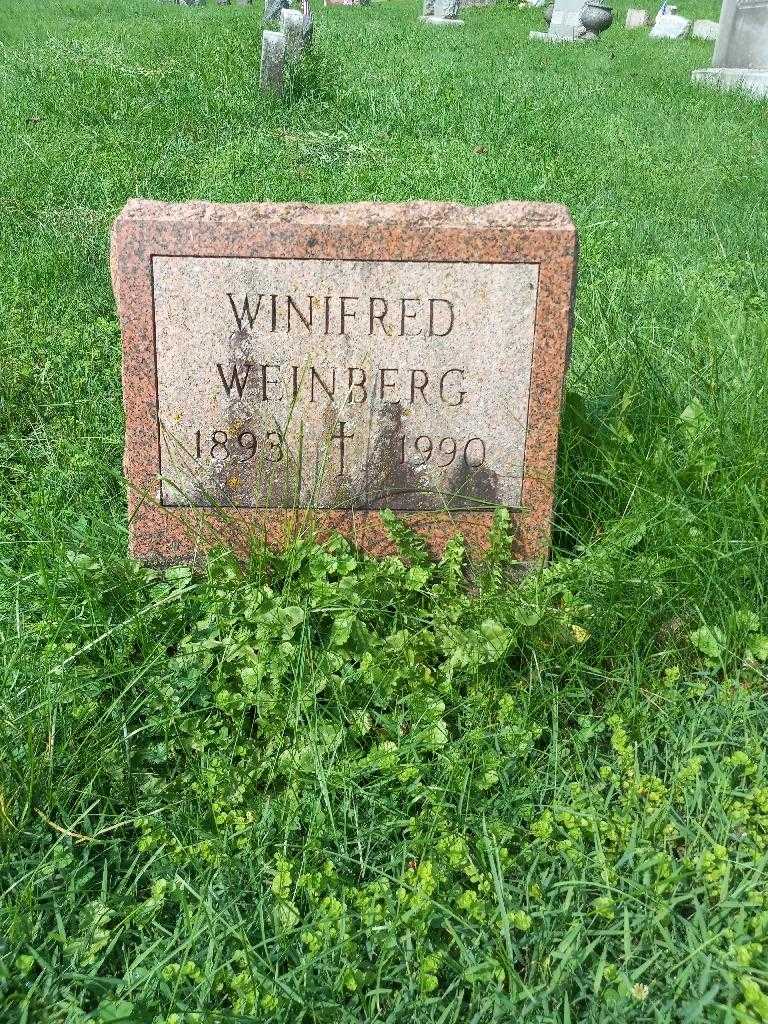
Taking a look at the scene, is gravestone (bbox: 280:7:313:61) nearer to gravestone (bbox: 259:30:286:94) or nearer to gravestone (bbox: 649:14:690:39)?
gravestone (bbox: 259:30:286:94)

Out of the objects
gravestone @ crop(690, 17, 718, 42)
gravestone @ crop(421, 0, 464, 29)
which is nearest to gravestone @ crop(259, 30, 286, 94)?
gravestone @ crop(421, 0, 464, 29)

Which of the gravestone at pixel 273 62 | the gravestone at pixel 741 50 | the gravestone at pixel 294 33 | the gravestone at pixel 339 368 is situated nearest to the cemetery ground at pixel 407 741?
the gravestone at pixel 339 368

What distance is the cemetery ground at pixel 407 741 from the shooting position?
5.79 ft

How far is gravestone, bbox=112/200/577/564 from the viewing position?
8.13 ft

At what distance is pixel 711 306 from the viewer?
4.17 metres

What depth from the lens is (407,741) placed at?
2186mm

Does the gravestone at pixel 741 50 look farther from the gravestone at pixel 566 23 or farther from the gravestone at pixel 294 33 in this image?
the gravestone at pixel 566 23

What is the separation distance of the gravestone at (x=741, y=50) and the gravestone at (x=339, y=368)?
7757 mm

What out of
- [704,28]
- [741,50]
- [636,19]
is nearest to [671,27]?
[704,28]

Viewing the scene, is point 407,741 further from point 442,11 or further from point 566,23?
point 442,11

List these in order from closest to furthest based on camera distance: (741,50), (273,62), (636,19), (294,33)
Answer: (273,62), (294,33), (741,50), (636,19)

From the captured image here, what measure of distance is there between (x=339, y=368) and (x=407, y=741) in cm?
96

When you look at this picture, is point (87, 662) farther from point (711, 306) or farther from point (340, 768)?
point (711, 306)

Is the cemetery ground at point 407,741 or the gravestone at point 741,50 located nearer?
the cemetery ground at point 407,741
